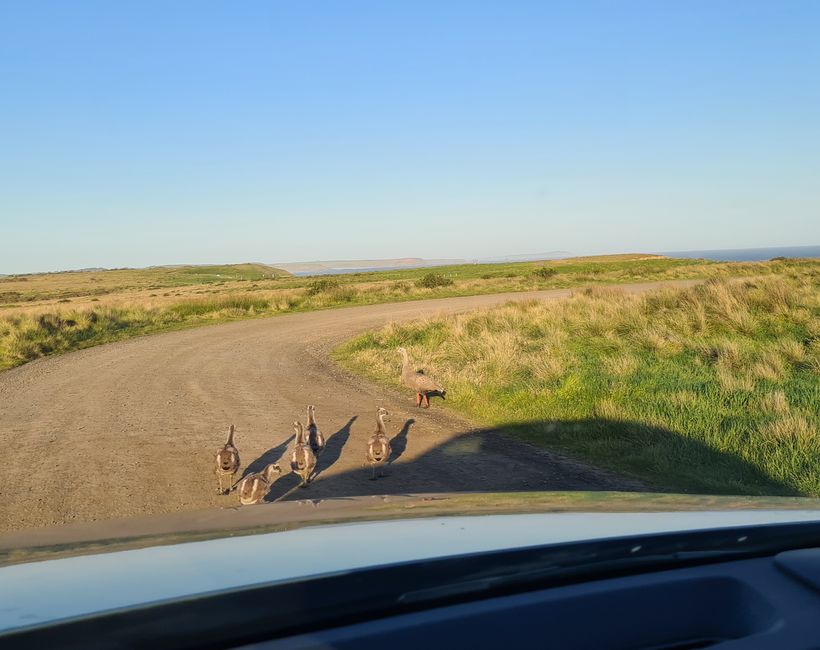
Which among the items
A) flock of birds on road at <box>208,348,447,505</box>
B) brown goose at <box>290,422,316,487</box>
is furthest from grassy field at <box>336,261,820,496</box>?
brown goose at <box>290,422,316,487</box>

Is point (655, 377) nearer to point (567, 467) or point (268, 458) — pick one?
point (567, 467)

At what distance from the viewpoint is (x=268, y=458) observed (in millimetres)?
9406

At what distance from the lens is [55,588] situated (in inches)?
80.8

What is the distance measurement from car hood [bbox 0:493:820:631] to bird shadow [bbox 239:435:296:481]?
5.28 metres

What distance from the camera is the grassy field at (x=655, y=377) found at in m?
8.28

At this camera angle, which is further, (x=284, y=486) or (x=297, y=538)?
(x=284, y=486)

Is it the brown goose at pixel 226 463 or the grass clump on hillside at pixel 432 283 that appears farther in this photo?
the grass clump on hillside at pixel 432 283

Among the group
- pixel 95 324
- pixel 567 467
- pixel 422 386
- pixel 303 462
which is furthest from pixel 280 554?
pixel 95 324

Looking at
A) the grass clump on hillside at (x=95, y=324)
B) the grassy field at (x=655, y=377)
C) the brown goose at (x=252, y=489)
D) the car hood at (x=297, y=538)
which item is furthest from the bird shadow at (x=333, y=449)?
the grass clump on hillside at (x=95, y=324)

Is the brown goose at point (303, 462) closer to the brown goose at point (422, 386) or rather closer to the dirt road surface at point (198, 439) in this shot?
the dirt road surface at point (198, 439)

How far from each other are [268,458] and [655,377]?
21.6 ft

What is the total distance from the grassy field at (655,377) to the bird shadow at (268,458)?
10.5 feet

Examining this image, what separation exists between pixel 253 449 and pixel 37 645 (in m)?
8.27

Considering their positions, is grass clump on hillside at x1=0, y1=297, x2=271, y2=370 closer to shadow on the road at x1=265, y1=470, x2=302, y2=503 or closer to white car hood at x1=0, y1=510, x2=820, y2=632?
shadow on the road at x1=265, y1=470, x2=302, y2=503
